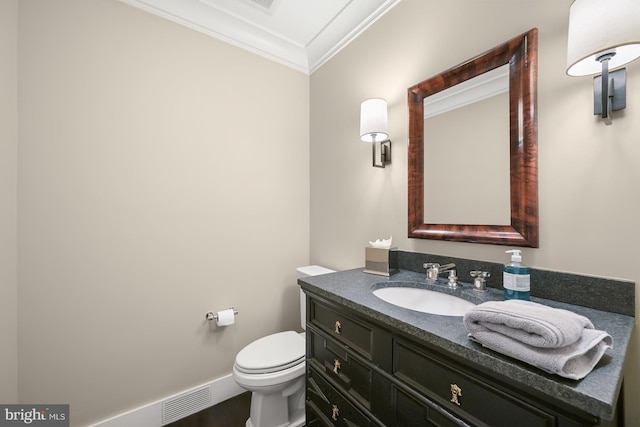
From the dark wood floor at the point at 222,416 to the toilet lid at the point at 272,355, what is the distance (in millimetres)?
476

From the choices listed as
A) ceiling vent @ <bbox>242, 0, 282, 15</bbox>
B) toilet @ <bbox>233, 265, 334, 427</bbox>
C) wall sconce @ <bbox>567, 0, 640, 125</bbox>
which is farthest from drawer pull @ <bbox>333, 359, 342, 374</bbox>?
ceiling vent @ <bbox>242, 0, 282, 15</bbox>

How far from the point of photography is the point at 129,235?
60.7 inches

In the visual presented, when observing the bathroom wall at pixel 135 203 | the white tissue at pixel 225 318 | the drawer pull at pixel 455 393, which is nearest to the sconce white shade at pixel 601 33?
the drawer pull at pixel 455 393

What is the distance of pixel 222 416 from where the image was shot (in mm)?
1688

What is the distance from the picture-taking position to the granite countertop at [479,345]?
0.49m

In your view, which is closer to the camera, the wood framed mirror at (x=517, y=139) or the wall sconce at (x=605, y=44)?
the wall sconce at (x=605, y=44)

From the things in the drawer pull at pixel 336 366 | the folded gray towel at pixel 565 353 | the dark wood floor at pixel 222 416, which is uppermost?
the folded gray towel at pixel 565 353

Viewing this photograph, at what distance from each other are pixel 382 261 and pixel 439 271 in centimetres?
28

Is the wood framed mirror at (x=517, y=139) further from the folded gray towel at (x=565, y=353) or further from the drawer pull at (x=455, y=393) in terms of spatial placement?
the drawer pull at (x=455, y=393)

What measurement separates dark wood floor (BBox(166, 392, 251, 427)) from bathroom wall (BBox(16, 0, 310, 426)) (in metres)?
0.19

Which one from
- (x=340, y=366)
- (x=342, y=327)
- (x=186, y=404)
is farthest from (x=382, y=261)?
(x=186, y=404)

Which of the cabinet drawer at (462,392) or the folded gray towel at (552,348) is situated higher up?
the folded gray towel at (552,348)

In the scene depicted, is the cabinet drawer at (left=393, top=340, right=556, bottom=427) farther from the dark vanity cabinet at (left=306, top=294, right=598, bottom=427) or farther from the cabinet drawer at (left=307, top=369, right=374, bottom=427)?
the cabinet drawer at (left=307, top=369, right=374, bottom=427)

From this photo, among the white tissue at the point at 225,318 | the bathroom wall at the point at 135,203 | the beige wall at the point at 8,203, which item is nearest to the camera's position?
the beige wall at the point at 8,203
